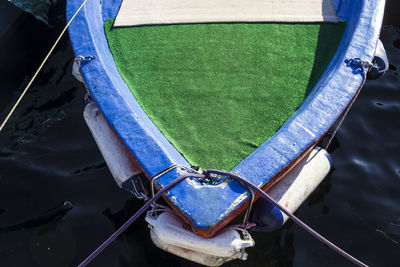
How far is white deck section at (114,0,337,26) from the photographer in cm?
419

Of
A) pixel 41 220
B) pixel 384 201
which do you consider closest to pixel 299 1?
pixel 384 201

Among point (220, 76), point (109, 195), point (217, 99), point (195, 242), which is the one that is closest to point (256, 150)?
point (217, 99)

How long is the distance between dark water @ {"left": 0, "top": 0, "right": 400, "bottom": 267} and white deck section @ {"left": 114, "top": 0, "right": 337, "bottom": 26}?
134 cm

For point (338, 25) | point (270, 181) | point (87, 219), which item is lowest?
point (87, 219)

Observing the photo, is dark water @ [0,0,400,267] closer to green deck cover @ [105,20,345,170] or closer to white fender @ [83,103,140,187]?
white fender @ [83,103,140,187]

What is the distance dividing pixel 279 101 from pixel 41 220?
101 inches

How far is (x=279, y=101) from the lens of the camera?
11.3 feet

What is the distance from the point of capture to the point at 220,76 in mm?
3662

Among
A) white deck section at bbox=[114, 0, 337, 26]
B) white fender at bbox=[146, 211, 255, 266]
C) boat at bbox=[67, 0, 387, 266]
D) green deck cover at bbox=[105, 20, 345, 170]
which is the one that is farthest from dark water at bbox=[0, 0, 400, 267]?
white deck section at bbox=[114, 0, 337, 26]

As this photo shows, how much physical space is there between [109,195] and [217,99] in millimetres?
1572

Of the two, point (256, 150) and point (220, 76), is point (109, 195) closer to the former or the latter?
point (220, 76)

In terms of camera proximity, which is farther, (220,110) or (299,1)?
(299,1)

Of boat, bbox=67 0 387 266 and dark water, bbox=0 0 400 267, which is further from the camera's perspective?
dark water, bbox=0 0 400 267

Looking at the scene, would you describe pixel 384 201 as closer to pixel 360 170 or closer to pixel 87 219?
pixel 360 170
